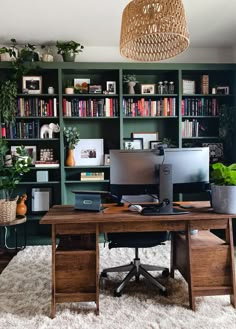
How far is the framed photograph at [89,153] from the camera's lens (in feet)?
13.0

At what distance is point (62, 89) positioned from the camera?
382 centimetres

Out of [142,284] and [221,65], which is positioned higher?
[221,65]

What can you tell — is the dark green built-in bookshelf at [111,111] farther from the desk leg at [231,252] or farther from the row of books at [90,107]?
the desk leg at [231,252]

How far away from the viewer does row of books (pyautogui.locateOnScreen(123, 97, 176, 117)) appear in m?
3.87

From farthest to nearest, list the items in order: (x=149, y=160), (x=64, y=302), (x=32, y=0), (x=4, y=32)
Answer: (x=4, y=32), (x=32, y=0), (x=149, y=160), (x=64, y=302)

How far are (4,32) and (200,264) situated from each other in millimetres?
3354

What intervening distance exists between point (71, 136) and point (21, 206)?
1091 mm

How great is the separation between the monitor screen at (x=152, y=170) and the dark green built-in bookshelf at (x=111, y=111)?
62.9 inches

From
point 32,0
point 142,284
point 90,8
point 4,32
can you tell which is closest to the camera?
point 142,284

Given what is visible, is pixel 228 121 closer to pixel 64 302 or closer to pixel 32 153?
pixel 32 153

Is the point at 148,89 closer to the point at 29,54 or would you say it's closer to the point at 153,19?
the point at 29,54

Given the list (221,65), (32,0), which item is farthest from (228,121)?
(32,0)

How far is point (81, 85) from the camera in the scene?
3883 millimetres

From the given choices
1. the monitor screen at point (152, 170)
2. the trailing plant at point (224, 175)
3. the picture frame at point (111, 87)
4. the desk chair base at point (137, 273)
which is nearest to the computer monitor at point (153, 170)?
the monitor screen at point (152, 170)
